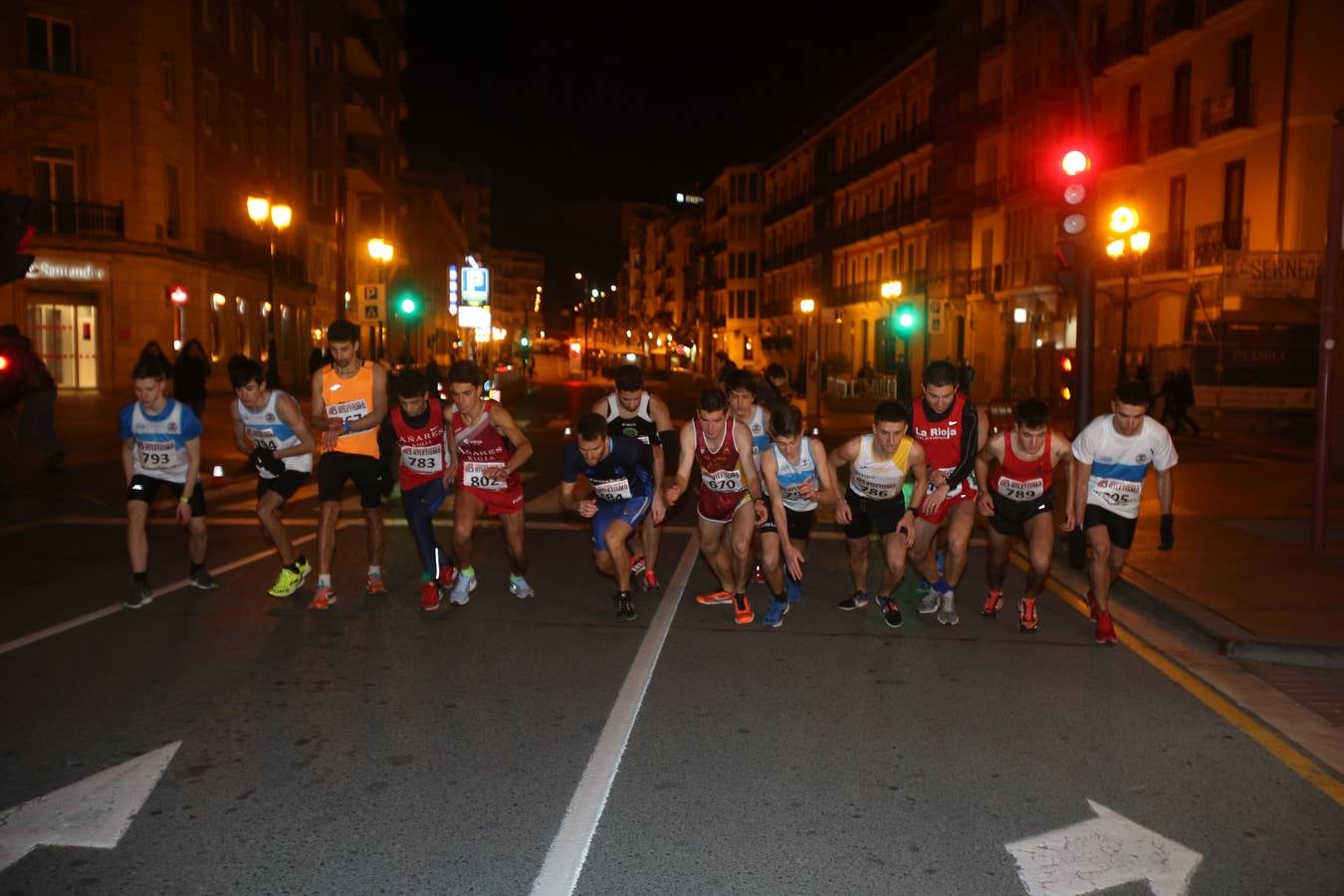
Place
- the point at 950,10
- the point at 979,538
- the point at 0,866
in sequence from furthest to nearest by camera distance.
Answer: the point at 950,10
the point at 979,538
the point at 0,866

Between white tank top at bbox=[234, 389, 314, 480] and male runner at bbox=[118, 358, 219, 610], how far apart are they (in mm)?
359

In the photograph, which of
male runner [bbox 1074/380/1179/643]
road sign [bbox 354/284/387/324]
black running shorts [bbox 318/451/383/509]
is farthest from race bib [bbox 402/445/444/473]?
road sign [bbox 354/284/387/324]

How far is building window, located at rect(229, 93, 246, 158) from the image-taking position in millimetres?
39531

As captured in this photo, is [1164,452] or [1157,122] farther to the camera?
[1157,122]

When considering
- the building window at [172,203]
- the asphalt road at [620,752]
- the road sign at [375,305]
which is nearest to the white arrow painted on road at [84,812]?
the asphalt road at [620,752]

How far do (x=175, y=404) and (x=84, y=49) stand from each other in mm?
28743

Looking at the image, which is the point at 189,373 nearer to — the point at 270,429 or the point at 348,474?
the point at 270,429

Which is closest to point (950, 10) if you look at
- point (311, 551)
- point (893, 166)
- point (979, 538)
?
point (893, 166)

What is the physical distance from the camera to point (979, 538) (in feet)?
42.1

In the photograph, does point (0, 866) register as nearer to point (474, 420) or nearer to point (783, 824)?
point (783, 824)

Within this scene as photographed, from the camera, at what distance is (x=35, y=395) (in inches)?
635

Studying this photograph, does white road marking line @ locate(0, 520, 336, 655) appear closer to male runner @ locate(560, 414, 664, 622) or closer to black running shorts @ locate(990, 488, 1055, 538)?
male runner @ locate(560, 414, 664, 622)

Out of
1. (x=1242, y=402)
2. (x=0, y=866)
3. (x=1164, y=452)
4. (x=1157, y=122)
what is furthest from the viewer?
(x=1157, y=122)

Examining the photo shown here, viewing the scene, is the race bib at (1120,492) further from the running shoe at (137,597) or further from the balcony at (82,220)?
the balcony at (82,220)
